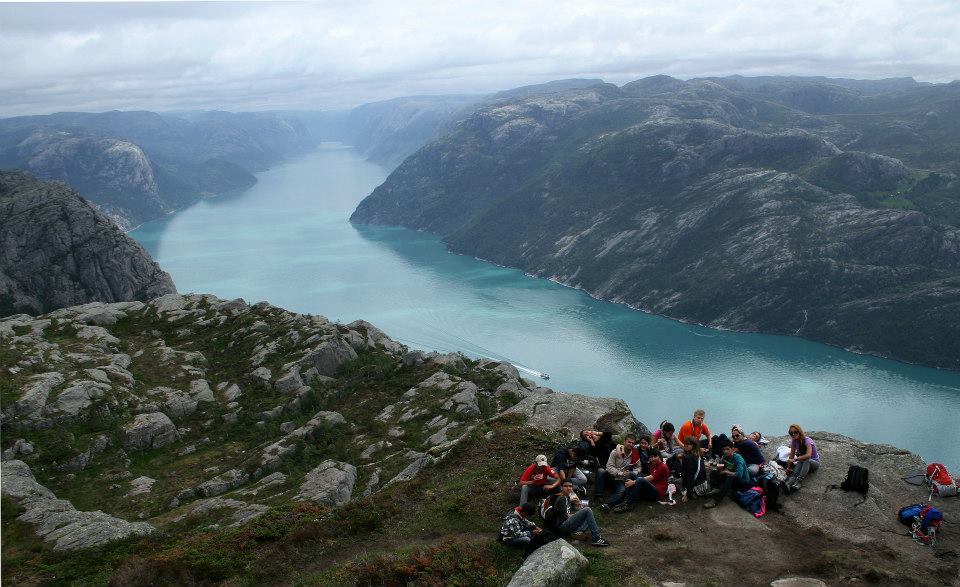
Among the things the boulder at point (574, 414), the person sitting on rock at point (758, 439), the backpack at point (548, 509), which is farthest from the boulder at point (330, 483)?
the person sitting on rock at point (758, 439)

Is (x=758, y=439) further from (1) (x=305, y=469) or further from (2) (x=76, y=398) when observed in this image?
(2) (x=76, y=398)

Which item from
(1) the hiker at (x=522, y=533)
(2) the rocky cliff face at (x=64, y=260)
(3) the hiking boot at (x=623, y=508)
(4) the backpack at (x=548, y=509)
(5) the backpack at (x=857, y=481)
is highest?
(4) the backpack at (x=548, y=509)

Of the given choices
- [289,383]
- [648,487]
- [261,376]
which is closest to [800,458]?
[648,487]

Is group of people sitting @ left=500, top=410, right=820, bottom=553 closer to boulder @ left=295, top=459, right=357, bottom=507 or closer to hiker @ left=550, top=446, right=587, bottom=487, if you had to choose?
hiker @ left=550, top=446, right=587, bottom=487

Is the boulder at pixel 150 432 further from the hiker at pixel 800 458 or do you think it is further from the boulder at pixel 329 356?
the hiker at pixel 800 458

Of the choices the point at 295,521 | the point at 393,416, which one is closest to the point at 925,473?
the point at 295,521

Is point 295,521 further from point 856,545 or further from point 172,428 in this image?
point 172,428

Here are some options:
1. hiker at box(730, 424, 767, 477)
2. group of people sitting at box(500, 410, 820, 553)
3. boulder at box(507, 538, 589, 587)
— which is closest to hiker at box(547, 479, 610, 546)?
group of people sitting at box(500, 410, 820, 553)
